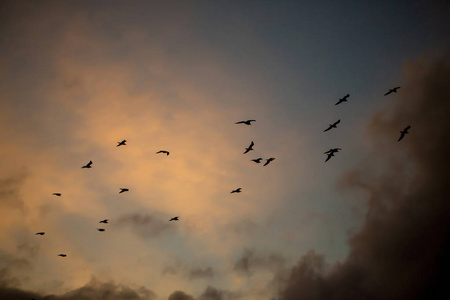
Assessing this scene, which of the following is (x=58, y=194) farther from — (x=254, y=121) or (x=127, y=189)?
(x=254, y=121)

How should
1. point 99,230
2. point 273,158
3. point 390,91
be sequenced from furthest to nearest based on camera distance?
point 273,158
point 99,230
point 390,91

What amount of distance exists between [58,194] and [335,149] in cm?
5283

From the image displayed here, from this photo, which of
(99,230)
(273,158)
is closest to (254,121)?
(273,158)

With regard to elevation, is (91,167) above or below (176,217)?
above

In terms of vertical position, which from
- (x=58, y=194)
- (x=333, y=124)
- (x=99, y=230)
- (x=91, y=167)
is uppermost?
(x=333, y=124)

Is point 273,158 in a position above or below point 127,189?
above

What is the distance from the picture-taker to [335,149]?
60.3 metres

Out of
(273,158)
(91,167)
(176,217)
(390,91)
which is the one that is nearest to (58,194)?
(91,167)

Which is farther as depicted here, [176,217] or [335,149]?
[176,217]

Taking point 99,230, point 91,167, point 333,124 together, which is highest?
point 333,124

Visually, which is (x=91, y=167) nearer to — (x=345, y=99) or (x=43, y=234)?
(x=43, y=234)

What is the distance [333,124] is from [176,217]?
122 feet

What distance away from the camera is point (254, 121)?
5653cm

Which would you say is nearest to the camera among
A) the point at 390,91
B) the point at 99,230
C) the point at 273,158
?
the point at 390,91
